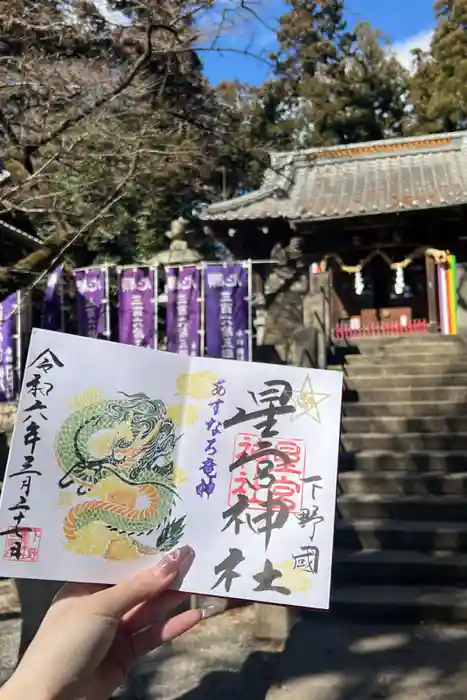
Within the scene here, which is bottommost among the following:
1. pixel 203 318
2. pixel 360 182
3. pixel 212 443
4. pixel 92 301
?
pixel 212 443

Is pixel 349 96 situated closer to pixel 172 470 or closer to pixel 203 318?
pixel 203 318

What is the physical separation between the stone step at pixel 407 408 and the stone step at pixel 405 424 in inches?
8.2

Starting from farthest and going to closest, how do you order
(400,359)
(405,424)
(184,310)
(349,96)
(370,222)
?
(349,96), (370,222), (184,310), (400,359), (405,424)

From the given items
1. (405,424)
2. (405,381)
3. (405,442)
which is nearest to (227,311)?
(405,381)

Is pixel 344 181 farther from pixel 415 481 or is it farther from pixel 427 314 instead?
pixel 415 481

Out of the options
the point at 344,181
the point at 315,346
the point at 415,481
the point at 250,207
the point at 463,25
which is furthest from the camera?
the point at 463,25

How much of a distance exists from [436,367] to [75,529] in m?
6.89

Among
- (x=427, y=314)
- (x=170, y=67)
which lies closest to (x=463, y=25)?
(x=427, y=314)

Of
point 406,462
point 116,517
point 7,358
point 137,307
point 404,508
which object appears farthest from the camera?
point 137,307

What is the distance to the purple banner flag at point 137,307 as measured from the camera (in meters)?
9.39

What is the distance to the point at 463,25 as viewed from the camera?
19.8 metres

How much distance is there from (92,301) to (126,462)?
841 centimetres

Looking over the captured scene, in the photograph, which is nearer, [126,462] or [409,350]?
[126,462]

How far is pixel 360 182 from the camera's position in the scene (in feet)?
39.2
